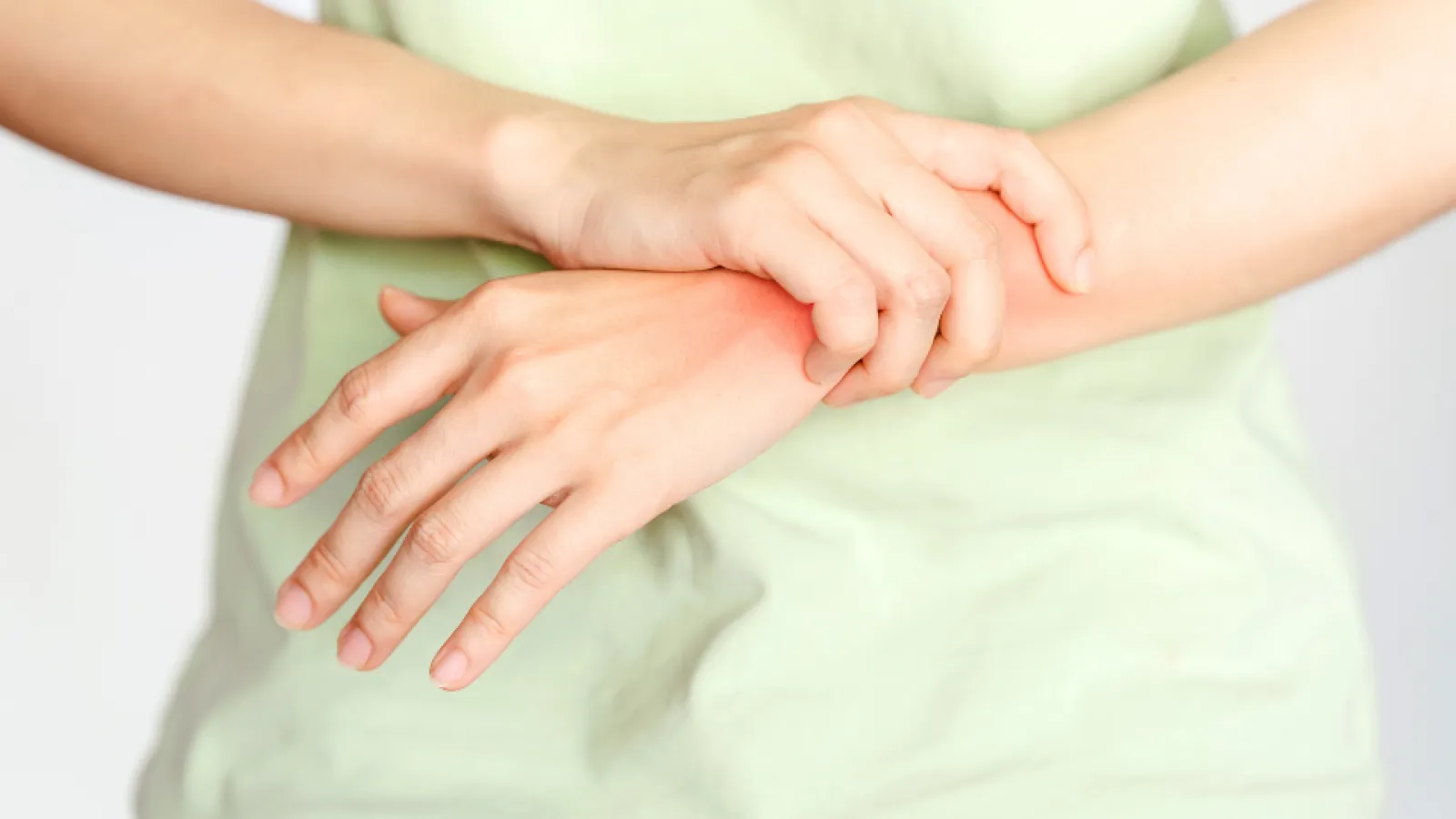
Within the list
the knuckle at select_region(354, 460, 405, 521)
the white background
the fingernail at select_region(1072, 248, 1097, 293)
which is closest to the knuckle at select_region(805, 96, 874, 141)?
the fingernail at select_region(1072, 248, 1097, 293)

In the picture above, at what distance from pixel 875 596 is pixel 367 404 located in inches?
9.2

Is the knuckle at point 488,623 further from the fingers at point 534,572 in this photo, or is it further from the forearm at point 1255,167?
the forearm at point 1255,167

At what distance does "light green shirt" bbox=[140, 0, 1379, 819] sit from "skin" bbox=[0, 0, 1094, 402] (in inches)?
2.2

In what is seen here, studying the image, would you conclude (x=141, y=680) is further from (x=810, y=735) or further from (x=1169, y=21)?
(x=1169, y=21)

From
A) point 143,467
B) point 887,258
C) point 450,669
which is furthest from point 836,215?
point 143,467

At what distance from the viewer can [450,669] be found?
1.78 feet

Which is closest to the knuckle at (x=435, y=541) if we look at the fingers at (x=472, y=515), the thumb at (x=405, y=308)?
the fingers at (x=472, y=515)

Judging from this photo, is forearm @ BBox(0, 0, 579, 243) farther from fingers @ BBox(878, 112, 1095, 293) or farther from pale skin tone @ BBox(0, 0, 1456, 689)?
fingers @ BBox(878, 112, 1095, 293)

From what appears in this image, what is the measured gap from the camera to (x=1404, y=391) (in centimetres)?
140

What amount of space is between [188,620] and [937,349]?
1.23 m

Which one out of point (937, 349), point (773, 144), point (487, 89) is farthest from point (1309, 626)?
point (487, 89)

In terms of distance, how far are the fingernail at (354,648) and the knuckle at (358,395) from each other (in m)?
0.09

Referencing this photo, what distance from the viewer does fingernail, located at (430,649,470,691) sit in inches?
21.4

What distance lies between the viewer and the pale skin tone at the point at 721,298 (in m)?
0.54
